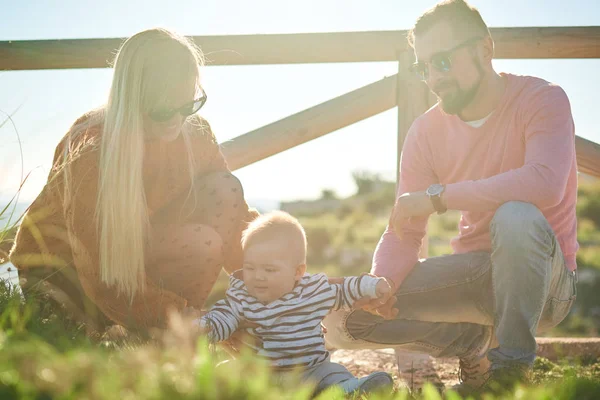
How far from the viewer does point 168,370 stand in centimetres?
109

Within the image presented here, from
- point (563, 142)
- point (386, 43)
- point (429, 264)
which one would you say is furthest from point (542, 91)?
point (386, 43)

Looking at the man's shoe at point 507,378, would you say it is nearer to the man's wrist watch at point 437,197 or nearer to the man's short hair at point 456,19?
the man's wrist watch at point 437,197

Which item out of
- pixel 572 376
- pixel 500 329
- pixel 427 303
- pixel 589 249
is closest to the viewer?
pixel 572 376

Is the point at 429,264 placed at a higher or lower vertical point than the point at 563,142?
lower

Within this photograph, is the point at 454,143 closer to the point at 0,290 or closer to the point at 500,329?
the point at 500,329

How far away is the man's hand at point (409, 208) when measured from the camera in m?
2.44

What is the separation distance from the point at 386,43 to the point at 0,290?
2.25m

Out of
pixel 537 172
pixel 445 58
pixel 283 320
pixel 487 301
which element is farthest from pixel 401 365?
pixel 445 58

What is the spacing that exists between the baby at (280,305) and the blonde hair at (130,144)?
1.11 feet

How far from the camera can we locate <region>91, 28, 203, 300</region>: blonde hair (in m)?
2.26

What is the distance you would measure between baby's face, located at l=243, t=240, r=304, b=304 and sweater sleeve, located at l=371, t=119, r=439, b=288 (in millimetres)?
512

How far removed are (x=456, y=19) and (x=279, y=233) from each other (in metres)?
1.16

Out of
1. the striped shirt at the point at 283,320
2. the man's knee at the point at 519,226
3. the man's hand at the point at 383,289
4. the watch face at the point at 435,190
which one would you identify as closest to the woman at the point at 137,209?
the striped shirt at the point at 283,320

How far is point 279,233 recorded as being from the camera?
7.59 ft
